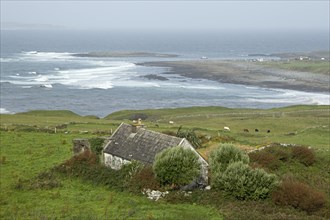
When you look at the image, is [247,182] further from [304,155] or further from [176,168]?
[304,155]

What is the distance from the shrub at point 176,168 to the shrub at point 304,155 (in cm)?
874

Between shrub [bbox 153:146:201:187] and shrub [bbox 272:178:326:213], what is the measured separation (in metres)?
4.55

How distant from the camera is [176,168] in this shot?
25016mm

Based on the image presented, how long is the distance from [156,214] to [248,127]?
131 ft

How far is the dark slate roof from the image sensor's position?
2794 cm

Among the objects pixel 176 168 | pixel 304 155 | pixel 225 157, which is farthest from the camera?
pixel 304 155

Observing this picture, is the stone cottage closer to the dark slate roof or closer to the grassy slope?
the dark slate roof

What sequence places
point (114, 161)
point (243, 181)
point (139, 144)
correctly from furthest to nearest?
point (139, 144), point (114, 161), point (243, 181)

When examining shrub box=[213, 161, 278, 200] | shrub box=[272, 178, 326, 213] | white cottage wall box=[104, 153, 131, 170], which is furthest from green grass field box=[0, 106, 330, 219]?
white cottage wall box=[104, 153, 131, 170]

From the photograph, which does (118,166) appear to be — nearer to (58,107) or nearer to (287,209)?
(287,209)

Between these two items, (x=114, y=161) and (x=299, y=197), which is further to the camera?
(x=114, y=161)

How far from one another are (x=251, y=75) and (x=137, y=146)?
382 ft

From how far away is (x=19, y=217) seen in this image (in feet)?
72.2

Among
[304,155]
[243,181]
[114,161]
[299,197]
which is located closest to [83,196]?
[114,161]
